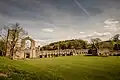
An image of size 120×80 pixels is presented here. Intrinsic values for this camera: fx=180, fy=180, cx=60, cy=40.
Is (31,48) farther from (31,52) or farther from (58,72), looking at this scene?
(58,72)

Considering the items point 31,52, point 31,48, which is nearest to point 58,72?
point 31,48

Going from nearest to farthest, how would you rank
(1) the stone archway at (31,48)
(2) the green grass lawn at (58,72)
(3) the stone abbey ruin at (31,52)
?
(2) the green grass lawn at (58,72) → (3) the stone abbey ruin at (31,52) → (1) the stone archway at (31,48)

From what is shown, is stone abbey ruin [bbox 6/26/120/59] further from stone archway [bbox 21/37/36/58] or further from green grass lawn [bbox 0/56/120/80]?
green grass lawn [bbox 0/56/120/80]

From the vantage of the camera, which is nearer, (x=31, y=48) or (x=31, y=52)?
(x=31, y=48)

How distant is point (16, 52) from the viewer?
29.6m

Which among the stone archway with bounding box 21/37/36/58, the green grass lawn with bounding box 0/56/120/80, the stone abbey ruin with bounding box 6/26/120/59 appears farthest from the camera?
the stone archway with bounding box 21/37/36/58

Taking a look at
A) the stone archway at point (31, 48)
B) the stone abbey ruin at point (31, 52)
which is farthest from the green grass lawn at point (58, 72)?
the stone archway at point (31, 48)

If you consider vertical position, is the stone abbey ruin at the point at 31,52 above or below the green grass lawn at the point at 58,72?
above

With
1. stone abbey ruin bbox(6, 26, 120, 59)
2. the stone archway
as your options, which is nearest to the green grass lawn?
stone abbey ruin bbox(6, 26, 120, 59)

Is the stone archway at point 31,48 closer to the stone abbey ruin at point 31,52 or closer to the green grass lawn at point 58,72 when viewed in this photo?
the stone abbey ruin at point 31,52

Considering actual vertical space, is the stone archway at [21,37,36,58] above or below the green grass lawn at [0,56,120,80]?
above

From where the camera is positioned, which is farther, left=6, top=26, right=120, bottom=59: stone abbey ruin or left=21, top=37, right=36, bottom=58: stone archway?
left=21, top=37, right=36, bottom=58: stone archway

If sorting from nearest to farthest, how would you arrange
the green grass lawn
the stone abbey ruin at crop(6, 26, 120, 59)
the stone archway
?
the green grass lawn
the stone abbey ruin at crop(6, 26, 120, 59)
the stone archway

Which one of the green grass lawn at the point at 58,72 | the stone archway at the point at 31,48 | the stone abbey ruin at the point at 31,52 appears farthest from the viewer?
the stone archway at the point at 31,48
